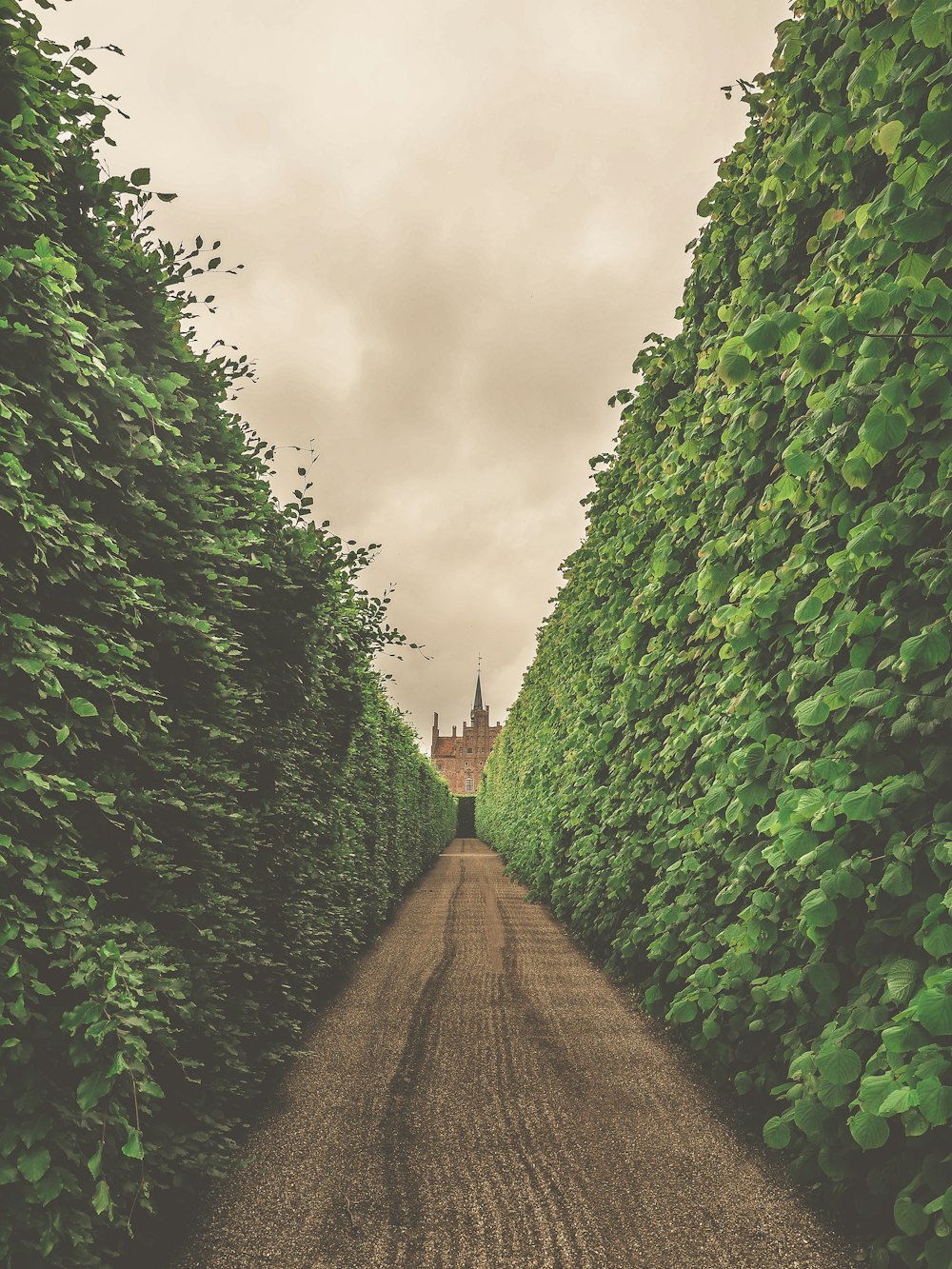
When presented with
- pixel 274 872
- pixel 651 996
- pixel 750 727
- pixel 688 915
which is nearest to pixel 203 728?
Answer: pixel 274 872

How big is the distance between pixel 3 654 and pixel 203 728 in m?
1.21

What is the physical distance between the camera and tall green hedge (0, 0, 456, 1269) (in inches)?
72.7

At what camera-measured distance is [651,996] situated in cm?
401

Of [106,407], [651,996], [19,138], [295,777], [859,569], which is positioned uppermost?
[19,138]

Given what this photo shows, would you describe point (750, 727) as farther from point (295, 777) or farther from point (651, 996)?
point (295, 777)

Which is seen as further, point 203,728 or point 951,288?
point 203,728

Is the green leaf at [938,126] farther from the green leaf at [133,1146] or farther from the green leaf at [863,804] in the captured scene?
the green leaf at [133,1146]

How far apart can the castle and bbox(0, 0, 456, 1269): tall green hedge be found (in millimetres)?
87674

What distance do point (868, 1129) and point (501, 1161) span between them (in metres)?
1.56

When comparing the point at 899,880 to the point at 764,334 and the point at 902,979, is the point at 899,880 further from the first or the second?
the point at 764,334

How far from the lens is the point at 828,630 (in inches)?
96.7

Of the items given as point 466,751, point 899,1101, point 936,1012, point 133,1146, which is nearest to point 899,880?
point 936,1012

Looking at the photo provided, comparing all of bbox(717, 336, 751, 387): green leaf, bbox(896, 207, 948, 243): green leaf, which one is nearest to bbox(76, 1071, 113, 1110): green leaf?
bbox(717, 336, 751, 387): green leaf

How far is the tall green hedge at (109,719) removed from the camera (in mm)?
1846
